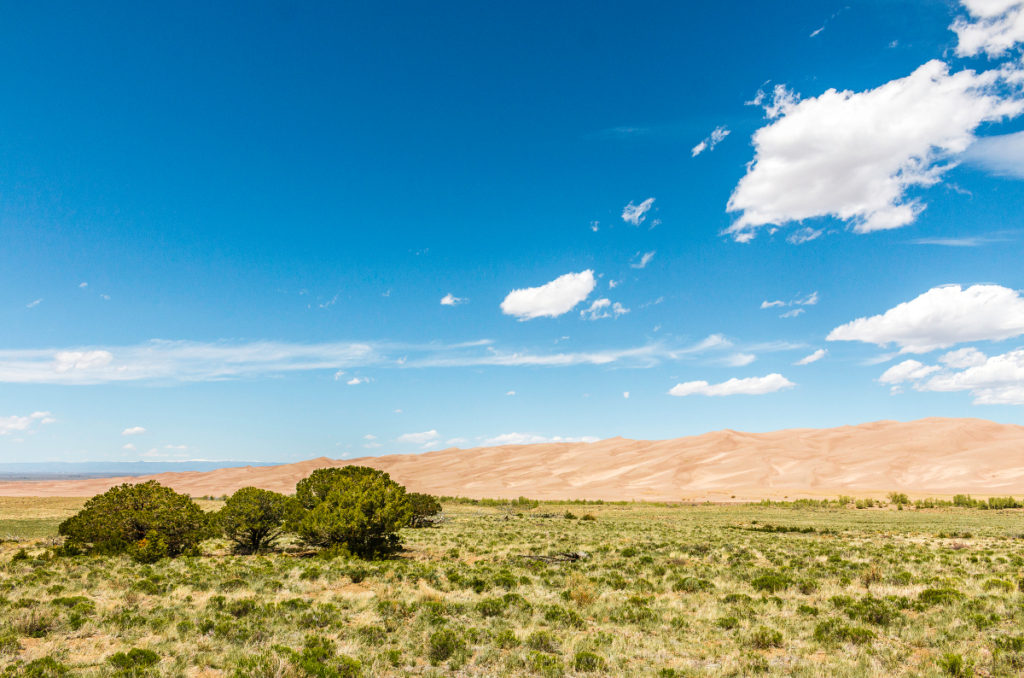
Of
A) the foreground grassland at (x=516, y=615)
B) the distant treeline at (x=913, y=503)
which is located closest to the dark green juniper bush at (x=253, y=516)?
the foreground grassland at (x=516, y=615)

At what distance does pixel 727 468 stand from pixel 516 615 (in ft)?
361

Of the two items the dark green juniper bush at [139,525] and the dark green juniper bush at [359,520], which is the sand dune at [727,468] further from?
the dark green juniper bush at [139,525]

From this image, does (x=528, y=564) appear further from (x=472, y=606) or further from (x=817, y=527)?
(x=817, y=527)

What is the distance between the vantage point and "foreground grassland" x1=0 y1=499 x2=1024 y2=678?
389 inches

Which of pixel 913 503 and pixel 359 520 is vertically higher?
pixel 359 520

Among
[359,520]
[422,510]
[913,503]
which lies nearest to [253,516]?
[359,520]

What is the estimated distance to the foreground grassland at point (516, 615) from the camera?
9891 millimetres

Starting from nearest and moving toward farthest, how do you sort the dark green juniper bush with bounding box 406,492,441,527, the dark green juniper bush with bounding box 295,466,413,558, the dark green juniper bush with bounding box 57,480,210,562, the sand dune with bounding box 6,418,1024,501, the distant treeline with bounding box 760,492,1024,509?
the dark green juniper bush with bounding box 57,480,210,562 → the dark green juniper bush with bounding box 295,466,413,558 → the dark green juniper bush with bounding box 406,492,441,527 → the distant treeline with bounding box 760,492,1024,509 → the sand dune with bounding box 6,418,1024,501

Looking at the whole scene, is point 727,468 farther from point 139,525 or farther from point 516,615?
point 516,615

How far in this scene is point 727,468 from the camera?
11175 centimetres

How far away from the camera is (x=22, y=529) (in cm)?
3975

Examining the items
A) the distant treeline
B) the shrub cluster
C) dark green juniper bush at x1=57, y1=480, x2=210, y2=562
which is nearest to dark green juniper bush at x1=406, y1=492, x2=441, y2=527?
the shrub cluster

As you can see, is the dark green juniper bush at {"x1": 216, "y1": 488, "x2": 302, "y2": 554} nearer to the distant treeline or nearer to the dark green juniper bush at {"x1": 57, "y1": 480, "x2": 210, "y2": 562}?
the dark green juniper bush at {"x1": 57, "y1": 480, "x2": 210, "y2": 562}

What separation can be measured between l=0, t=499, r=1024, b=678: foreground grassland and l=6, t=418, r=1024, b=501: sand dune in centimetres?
6688
